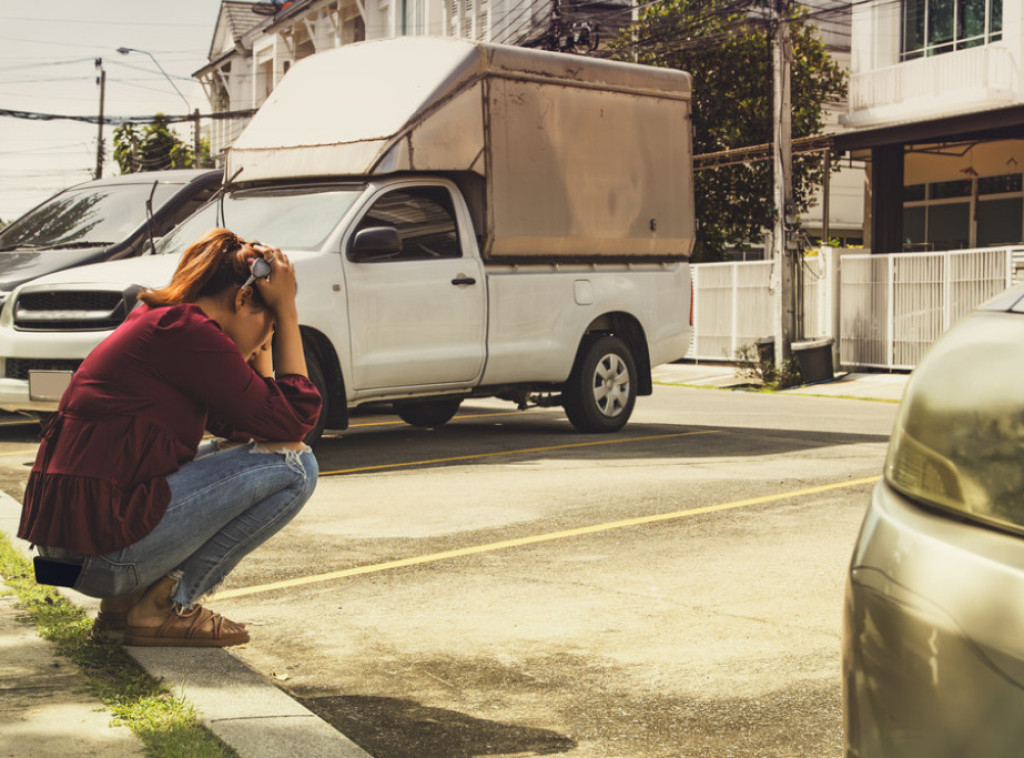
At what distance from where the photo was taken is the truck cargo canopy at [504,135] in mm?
10109

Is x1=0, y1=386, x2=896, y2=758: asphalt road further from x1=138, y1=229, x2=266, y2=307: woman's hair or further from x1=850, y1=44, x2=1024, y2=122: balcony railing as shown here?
x1=850, y1=44, x2=1024, y2=122: balcony railing

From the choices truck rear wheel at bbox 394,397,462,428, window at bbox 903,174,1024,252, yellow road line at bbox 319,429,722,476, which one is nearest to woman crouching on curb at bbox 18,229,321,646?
yellow road line at bbox 319,429,722,476

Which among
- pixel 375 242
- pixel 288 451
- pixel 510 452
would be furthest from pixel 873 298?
pixel 288 451

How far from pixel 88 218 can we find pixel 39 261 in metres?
1.02

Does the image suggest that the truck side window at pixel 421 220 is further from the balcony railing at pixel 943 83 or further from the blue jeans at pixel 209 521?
the balcony railing at pixel 943 83

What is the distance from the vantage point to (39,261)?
12195 millimetres

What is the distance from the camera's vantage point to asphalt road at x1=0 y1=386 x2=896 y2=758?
3920 millimetres

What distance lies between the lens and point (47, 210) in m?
13.8

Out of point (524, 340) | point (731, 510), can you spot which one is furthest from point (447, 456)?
point (731, 510)

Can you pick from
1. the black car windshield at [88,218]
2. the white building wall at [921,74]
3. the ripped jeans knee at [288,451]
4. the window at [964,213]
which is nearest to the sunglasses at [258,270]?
the ripped jeans knee at [288,451]

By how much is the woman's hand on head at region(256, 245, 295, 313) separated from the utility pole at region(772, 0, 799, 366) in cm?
1624

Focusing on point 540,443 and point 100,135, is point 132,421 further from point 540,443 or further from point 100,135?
point 100,135

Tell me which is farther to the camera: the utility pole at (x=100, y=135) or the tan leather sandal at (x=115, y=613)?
the utility pole at (x=100, y=135)

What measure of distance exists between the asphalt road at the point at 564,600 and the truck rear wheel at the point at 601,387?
4.32 feet
